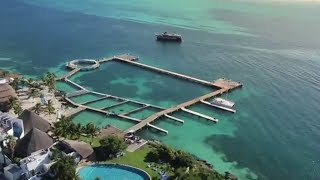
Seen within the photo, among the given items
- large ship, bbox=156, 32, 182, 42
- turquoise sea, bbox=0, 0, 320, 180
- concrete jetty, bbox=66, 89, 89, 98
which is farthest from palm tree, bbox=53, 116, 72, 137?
large ship, bbox=156, 32, 182, 42

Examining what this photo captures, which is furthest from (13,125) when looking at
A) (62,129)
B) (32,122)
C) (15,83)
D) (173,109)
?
(173,109)

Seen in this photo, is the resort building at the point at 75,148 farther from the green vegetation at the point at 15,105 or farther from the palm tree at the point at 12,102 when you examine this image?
→ the palm tree at the point at 12,102

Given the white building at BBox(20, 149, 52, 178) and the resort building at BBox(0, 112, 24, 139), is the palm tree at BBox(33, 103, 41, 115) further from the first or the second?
the white building at BBox(20, 149, 52, 178)

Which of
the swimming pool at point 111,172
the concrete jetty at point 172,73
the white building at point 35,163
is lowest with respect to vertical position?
the swimming pool at point 111,172

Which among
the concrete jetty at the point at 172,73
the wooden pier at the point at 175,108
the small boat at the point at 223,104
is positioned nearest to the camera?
the wooden pier at the point at 175,108

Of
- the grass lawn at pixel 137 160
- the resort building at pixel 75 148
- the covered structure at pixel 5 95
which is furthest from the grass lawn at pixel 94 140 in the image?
the covered structure at pixel 5 95

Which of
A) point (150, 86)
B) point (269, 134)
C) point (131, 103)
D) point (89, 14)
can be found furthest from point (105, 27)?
point (269, 134)
